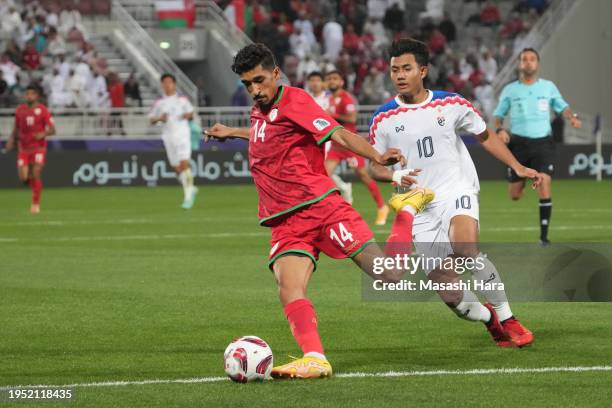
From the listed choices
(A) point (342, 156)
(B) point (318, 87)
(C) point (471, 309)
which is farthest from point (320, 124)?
(B) point (318, 87)

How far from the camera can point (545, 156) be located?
58.2 ft

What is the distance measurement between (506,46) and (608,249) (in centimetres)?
2629

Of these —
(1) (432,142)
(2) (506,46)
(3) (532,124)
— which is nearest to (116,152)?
(2) (506,46)

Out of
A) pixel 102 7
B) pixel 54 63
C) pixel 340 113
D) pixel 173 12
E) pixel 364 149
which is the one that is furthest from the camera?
pixel 173 12

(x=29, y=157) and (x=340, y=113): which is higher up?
(x=340, y=113)

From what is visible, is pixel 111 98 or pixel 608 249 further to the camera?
pixel 111 98

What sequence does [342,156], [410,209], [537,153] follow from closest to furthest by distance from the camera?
1. [410,209]
2. [537,153]
3. [342,156]

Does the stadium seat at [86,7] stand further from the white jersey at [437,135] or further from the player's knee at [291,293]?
the player's knee at [291,293]

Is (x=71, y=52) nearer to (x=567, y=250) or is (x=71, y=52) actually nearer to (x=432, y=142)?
(x=567, y=250)

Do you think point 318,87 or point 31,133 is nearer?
point 318,87

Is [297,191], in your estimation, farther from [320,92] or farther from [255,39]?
[255,39]

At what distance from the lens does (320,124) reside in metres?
8.38

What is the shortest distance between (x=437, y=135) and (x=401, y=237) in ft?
4.78

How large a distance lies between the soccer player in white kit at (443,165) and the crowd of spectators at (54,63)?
2620 cm
